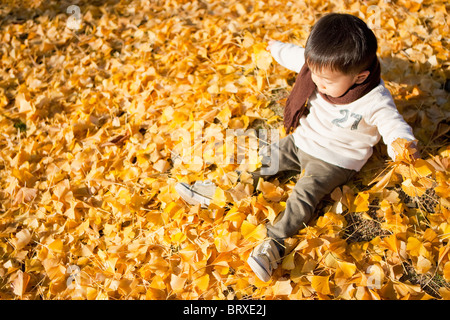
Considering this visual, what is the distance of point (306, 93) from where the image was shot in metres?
1.69

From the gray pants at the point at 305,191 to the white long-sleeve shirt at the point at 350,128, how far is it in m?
0.04

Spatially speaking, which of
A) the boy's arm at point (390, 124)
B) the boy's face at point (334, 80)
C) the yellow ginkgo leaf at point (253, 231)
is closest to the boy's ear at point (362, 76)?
the boy's face at point (334, 80)

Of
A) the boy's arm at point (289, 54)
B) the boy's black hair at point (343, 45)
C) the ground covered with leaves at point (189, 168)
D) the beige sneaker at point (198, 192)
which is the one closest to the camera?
the boy's black hair at point (343, 45)

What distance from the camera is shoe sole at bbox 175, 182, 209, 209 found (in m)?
1.71

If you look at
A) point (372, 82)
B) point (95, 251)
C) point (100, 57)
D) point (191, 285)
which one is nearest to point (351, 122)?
point (372, 82)

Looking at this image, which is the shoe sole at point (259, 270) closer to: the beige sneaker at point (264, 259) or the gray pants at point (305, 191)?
the beige sneaker at point (264, 259)

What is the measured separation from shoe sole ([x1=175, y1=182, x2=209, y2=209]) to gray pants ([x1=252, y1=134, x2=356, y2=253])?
270 millimetres

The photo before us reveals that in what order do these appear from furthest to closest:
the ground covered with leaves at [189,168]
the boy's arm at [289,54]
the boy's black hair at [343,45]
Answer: the boy's arm at [289,54] < the ground covered with leaves at [189,168] < the boy's black hair at [343,45]

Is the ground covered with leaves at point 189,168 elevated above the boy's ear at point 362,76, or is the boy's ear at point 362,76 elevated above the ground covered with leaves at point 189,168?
the boy's ear at point 362,76

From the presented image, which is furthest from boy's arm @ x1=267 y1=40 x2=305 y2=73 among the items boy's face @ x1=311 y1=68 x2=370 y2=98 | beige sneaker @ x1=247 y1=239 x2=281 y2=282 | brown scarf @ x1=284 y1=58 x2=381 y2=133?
beige sneaker @ x1=247 y1=239 x2=281 y2=282

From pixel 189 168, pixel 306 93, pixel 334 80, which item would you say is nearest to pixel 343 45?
pixel 334 80

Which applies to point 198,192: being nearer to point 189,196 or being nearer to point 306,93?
point 189,196

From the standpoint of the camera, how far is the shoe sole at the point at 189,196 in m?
1.71

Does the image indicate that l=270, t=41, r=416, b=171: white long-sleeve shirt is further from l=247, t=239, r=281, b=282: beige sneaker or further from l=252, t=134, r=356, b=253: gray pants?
l=247, t=239, r=281, b=282: beige sneaker
